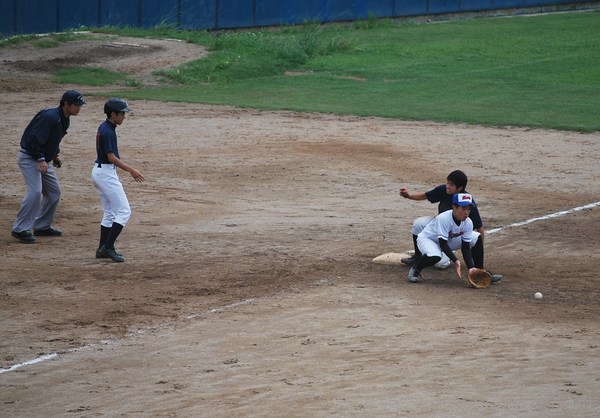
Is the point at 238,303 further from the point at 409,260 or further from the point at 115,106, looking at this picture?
the point at 115,106

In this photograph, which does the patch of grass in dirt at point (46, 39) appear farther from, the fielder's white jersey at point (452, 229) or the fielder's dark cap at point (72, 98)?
the fielder's white jersey at point (452, 229)

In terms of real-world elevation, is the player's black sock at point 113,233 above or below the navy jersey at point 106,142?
below

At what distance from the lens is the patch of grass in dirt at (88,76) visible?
25.8 metres

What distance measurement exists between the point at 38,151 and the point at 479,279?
215 inches

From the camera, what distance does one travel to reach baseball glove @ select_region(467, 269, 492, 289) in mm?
11188

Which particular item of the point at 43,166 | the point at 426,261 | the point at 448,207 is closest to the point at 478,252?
the point at 426,261

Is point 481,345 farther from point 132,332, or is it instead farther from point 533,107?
point 533,107

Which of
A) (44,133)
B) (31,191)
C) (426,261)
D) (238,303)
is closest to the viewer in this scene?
(238,303)

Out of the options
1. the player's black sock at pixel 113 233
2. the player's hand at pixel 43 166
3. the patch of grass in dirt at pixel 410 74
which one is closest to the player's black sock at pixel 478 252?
the player's black sock at pixel 113 233

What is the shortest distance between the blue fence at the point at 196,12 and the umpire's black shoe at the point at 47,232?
19.0 metres

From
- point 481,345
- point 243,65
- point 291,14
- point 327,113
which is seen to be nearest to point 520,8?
Answer: point 291,14

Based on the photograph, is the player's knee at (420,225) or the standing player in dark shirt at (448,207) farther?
the player's knee at (420,225)

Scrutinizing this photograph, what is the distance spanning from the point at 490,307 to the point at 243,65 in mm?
18651

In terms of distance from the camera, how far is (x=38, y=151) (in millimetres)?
12914
